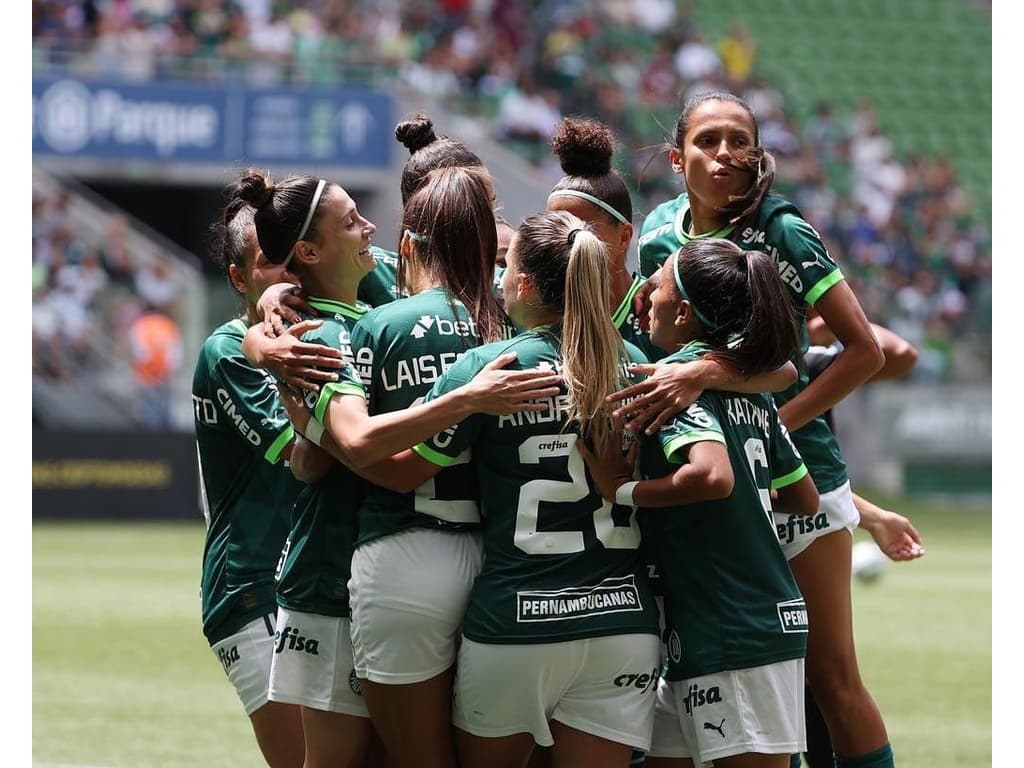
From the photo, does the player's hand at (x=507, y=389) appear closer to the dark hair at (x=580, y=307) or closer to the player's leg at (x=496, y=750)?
the dark hair at (x=580, y=307)

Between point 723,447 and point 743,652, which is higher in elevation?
point 723,447

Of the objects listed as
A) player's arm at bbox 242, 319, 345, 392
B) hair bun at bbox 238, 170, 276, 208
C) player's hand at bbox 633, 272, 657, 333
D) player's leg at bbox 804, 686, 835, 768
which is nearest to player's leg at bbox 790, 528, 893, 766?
player's leg at bbox 804, 686, 835, 768

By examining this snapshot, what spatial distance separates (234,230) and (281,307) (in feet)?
2.39

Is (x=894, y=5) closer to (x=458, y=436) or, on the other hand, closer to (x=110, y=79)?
(x=110, y=79)

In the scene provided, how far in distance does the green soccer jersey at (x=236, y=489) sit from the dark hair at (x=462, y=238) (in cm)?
78

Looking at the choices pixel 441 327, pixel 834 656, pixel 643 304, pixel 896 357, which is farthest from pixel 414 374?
pixel 896 357

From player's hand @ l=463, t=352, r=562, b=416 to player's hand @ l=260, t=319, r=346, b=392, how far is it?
383 mm

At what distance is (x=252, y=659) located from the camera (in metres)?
4.53

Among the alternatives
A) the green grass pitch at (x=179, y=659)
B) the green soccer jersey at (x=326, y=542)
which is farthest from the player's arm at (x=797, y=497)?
the green grass pitch at (x=179, y=659)

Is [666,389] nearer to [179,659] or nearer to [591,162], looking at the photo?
[591,162]

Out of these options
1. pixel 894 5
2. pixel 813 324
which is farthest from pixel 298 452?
pixel 894 5

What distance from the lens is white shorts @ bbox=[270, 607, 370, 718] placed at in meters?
4.01

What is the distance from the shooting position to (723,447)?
12.3ft
